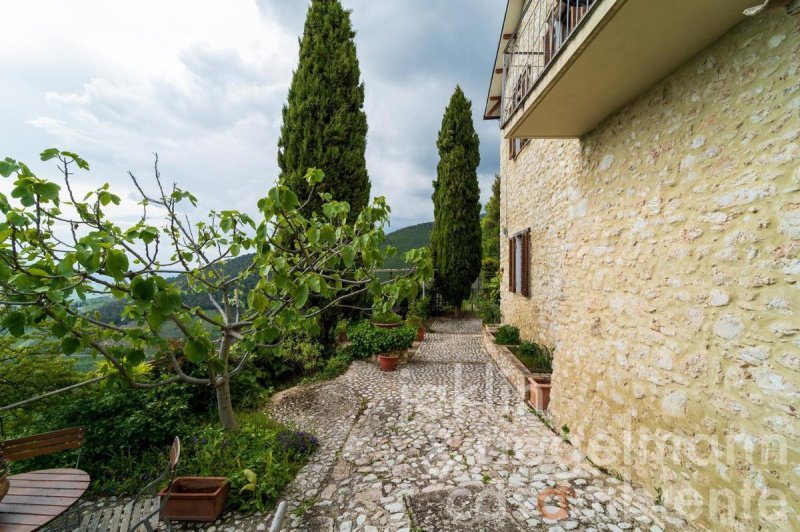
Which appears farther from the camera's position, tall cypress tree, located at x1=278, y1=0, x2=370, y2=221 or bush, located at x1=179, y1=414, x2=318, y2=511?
tall cypress tree, located at x1=278, y1=0, x2=370, y2=221

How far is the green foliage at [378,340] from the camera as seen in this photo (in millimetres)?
7273

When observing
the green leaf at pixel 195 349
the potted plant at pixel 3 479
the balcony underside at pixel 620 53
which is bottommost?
the potted plant at pixel 3 479

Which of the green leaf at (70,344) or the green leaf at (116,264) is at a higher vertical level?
the green leaf at (116,264)

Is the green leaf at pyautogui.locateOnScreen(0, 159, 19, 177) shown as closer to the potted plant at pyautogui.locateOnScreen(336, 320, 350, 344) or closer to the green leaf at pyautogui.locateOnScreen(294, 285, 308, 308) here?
the green leaf at pyautogui.locateOnScreen(294, 285, 308, 308)

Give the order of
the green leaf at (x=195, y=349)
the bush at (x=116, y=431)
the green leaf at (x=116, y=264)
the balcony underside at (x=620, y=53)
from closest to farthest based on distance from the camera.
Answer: the green leaf at (x=116, y=264), the balcony underside at (x=620, y=53), the green leaf at (x=195, y=349), the bush at (x=116, y=431)

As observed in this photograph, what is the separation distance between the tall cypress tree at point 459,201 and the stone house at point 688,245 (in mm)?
9531

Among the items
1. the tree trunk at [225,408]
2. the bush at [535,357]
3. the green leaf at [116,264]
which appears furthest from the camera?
the bush at [535,357]

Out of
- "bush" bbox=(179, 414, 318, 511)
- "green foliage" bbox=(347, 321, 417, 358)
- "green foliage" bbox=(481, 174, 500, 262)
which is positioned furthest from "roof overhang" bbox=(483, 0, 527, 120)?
"green foliage" bbox=(481, 174, 500, 262)

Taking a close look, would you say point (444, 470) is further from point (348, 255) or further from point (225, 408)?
point (225, 408)

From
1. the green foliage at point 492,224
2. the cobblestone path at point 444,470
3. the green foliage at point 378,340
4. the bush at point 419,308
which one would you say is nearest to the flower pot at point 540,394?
the cobblestone path at point 444,470

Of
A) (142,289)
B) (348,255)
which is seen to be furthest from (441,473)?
(142,289)

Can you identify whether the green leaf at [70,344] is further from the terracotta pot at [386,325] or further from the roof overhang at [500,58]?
the roof overhang at [500,58]

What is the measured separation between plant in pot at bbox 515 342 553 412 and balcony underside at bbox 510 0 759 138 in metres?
3.42

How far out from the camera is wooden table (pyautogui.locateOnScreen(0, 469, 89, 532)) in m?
2.14
